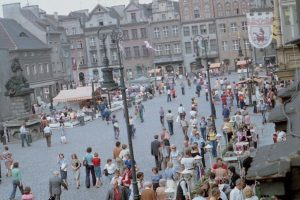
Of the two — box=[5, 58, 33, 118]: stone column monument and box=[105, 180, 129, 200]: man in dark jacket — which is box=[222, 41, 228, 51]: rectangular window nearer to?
box=[5, 58, 33, 118]: stone column monument

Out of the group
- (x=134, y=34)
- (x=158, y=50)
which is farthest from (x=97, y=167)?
(x=134, y=34)

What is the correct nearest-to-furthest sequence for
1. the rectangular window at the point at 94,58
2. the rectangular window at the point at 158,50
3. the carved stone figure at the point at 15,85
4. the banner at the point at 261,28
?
1. the banner at the point at 261,28
2. the carved stone figure at the point at 15,85
3. the rectangular window at the point at 158,50
4. the rectangular window at the point at 94,58

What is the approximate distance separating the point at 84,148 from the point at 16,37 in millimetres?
40644

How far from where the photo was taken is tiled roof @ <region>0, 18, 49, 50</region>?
67.1 metres

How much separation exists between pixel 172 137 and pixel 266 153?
88.4 ft

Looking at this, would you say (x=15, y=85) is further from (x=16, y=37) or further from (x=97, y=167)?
(x=16, y=37)

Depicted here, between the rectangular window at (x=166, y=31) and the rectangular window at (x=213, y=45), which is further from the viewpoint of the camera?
the rectangular window at (x=166, y=31)

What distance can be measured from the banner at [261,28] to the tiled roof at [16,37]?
40820mm

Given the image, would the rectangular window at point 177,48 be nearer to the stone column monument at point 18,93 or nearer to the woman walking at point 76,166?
the stone column monument at point 18,93

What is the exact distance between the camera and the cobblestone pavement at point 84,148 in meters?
21.1

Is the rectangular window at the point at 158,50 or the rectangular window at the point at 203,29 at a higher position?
the rectangular window at the point at 203,29

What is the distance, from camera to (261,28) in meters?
29.3

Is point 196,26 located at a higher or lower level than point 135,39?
higher

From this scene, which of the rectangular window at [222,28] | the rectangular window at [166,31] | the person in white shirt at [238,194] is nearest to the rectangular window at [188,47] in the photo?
the rectangular window at [166,31]
